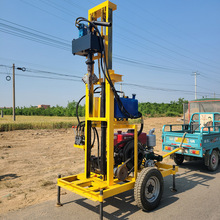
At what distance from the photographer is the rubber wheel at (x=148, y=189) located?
3.86 m

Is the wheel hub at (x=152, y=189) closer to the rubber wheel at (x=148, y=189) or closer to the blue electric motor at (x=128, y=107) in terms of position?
the rubber wheel at (x=148, y=189)

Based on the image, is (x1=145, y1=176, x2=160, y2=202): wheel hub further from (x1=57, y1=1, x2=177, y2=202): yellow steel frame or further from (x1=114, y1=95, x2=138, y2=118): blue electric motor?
(x1=114, y1=95, x2=138, y2=118): blue electric motor

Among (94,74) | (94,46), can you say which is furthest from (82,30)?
(94,74)

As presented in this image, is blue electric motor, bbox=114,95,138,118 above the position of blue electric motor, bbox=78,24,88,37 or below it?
below

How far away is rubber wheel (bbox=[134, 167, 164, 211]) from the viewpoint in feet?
12.7

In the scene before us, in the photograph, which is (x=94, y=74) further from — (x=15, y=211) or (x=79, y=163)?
(x=79, y=163)

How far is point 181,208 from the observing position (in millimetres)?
4129

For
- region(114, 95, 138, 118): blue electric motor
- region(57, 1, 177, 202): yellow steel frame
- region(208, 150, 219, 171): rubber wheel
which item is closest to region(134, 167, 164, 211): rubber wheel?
region(57, 1, 177, 202): yellow steel frame

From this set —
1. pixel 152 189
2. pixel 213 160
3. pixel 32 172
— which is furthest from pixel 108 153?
pixel 213 160

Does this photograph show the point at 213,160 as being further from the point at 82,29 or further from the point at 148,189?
the point at 82,29

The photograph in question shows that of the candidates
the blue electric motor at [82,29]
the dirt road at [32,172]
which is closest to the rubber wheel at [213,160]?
the dirt road at [32,172]

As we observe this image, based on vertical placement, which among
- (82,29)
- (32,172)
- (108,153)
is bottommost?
(32,172)

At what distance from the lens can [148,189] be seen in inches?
163

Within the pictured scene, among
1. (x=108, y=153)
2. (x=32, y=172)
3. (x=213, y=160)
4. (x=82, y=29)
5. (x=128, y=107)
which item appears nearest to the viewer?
(x=108, y=153)
